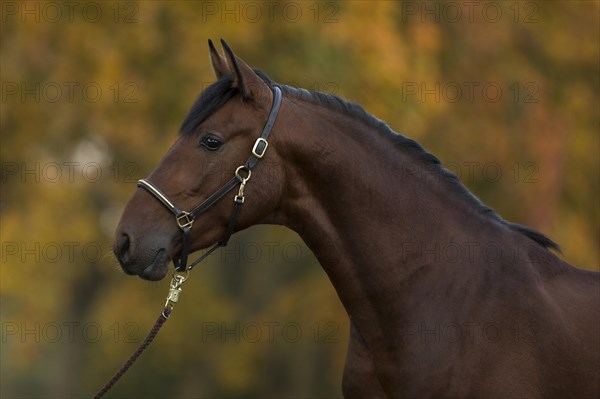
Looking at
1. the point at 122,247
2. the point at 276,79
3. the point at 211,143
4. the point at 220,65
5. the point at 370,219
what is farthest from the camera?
the point at 276,79

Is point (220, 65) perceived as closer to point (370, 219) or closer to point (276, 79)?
point (370, 219)

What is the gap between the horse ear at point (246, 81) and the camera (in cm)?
508

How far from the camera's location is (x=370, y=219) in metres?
5.20

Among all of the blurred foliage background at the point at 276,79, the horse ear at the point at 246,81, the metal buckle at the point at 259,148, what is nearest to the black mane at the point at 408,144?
the horse ear at the point at 246,81

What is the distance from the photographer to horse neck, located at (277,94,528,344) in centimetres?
514

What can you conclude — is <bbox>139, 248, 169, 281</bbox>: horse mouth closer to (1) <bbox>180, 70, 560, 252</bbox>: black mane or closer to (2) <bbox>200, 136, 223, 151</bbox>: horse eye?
(2) <bbox>200, 136, 223, 151</bbox>: horse eye

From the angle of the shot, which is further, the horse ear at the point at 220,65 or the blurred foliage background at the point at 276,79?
the blurred foliage background at the point at 276,79

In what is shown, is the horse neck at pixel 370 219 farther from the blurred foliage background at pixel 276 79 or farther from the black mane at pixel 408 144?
the blurred foliage background at pixel 276 79

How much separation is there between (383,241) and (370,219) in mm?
139

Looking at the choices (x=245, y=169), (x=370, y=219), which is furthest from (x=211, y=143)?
(x=370, y=219)

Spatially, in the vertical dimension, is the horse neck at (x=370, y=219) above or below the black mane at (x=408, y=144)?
below

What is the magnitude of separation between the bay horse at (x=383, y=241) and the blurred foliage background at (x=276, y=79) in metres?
5.80

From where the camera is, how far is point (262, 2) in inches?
555

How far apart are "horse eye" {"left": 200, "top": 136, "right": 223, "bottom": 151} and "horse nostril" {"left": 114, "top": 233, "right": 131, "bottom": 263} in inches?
24.9
